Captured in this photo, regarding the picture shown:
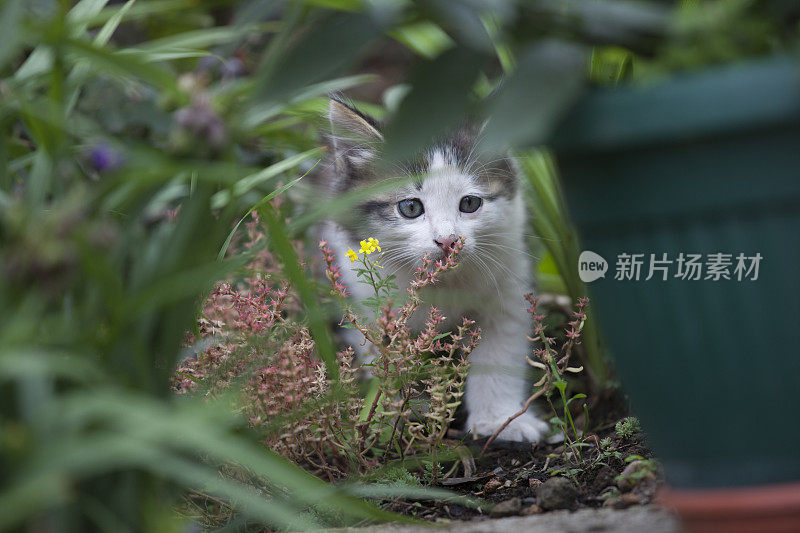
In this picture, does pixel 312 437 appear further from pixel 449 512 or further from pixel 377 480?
pixel 449 512

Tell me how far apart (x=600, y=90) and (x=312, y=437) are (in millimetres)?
929

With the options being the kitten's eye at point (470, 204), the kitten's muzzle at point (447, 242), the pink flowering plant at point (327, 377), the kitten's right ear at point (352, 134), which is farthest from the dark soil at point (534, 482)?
the kitten's right ear at point (352, 134)

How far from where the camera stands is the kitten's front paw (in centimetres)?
177

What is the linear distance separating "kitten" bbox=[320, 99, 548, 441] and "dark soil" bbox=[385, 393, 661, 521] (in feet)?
0.56

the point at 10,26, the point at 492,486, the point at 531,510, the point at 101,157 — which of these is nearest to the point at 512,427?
the point at 492,486

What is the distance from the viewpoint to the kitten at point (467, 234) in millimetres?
1931

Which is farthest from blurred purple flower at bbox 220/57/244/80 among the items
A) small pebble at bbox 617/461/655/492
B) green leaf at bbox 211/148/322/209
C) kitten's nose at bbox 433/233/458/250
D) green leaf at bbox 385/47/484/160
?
small pebble at bbox 617/461/655/492

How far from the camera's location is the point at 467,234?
1.90m

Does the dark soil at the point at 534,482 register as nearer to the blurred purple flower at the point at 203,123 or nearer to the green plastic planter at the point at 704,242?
the green plastic planter at the point at 704,242

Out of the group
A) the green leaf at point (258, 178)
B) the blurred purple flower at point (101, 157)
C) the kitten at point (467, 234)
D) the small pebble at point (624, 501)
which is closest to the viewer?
the small pebble at point (624, 501)

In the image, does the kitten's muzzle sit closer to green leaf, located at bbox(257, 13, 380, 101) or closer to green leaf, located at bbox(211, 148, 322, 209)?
green leaf, located at bbox(211, 148, 322, 209)

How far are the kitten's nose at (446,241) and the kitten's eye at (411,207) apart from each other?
7.5 inches
